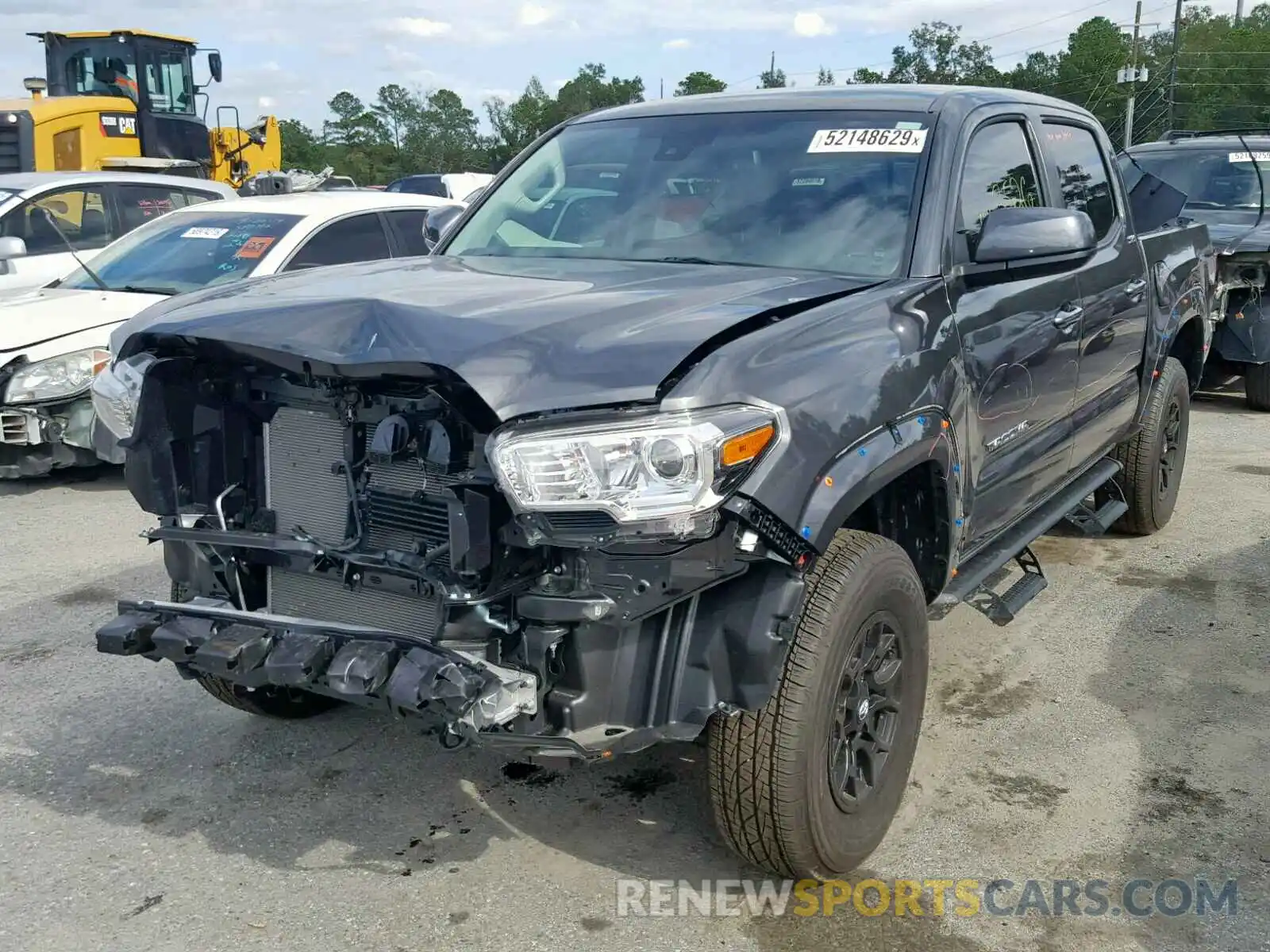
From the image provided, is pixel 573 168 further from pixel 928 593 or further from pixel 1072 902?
pixel 1072 902

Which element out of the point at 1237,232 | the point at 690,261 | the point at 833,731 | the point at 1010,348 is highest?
the point at 1237,232

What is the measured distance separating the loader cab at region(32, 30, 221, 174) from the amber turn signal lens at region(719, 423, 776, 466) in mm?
13970

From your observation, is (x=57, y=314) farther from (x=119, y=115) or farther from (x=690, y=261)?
(x=119, y=115)

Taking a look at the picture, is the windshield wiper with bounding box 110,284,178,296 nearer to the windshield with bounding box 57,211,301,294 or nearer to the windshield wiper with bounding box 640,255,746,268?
the windshield with bounding box 57,211,301,294

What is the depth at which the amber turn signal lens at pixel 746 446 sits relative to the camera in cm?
247

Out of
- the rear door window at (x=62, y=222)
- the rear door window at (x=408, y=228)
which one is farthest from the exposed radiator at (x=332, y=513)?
the rear door window at (x=62, y=222)

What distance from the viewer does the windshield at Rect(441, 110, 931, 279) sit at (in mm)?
3568

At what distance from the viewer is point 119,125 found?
1436 centimetres

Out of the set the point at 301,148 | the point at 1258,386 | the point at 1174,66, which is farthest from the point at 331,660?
the point at 301,148

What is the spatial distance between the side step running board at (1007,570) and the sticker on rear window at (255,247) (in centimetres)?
451

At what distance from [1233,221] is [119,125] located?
39.0 feet

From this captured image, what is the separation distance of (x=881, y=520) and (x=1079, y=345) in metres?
1.40

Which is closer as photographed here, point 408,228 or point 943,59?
point 408,228

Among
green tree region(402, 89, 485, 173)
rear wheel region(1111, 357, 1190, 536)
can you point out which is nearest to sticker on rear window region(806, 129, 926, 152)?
rear wheel region(1111, 357, 1190, 536)
